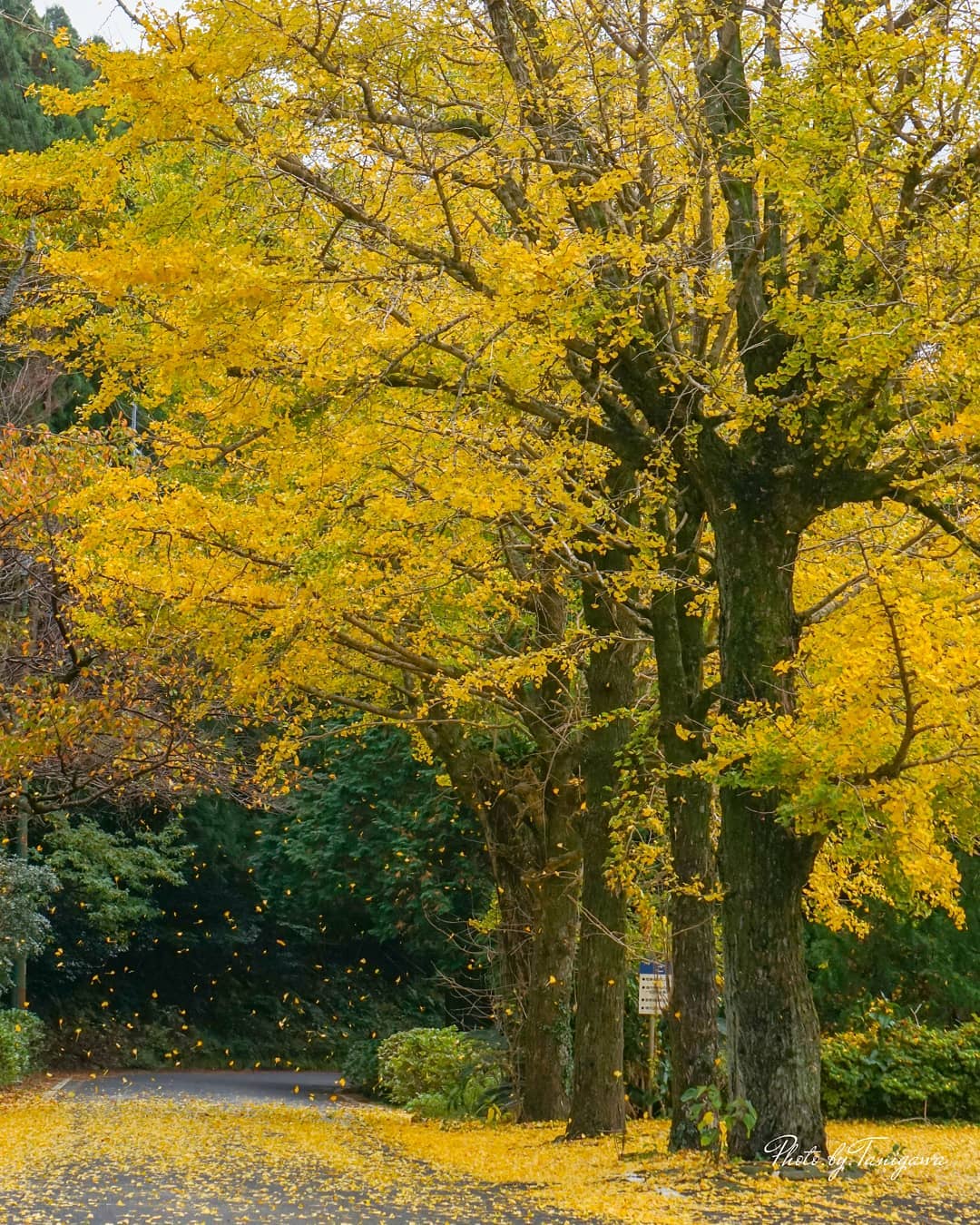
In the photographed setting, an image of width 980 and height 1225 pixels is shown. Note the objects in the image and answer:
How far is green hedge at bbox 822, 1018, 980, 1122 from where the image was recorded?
1461 centimetres

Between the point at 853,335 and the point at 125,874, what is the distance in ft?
62.7

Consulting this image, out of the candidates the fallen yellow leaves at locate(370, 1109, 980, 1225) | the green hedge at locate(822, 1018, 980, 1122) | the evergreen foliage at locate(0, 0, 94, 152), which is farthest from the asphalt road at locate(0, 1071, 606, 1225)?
the evergreen foliage at locate(0, 0, 94, 152)

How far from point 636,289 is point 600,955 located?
Result: 577cm

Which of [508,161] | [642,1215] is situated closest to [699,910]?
[642,1215]

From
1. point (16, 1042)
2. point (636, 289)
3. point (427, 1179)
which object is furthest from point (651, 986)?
point (16, 1042)

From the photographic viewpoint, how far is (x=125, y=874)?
2291 cm

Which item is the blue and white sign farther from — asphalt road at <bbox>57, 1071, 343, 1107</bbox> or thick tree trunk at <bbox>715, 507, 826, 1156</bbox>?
asphalt road at <bbox>57, 1071, 343, 1107</bbox>

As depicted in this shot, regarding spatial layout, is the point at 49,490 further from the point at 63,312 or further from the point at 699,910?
→ the point at 699,910

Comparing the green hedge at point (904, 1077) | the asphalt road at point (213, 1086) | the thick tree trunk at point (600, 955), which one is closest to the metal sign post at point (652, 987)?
the thick tree trunk at point (600, 955)

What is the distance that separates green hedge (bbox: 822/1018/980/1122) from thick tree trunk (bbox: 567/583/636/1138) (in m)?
4.56

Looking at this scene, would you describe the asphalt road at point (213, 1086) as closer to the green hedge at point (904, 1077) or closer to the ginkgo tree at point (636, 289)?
the green hedge at point (904, 1077)

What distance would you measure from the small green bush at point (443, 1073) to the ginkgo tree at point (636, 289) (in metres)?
6.75

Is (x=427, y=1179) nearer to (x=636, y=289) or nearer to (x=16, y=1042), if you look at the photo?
(x=636, y=289)

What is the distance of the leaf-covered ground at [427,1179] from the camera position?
270 inches
